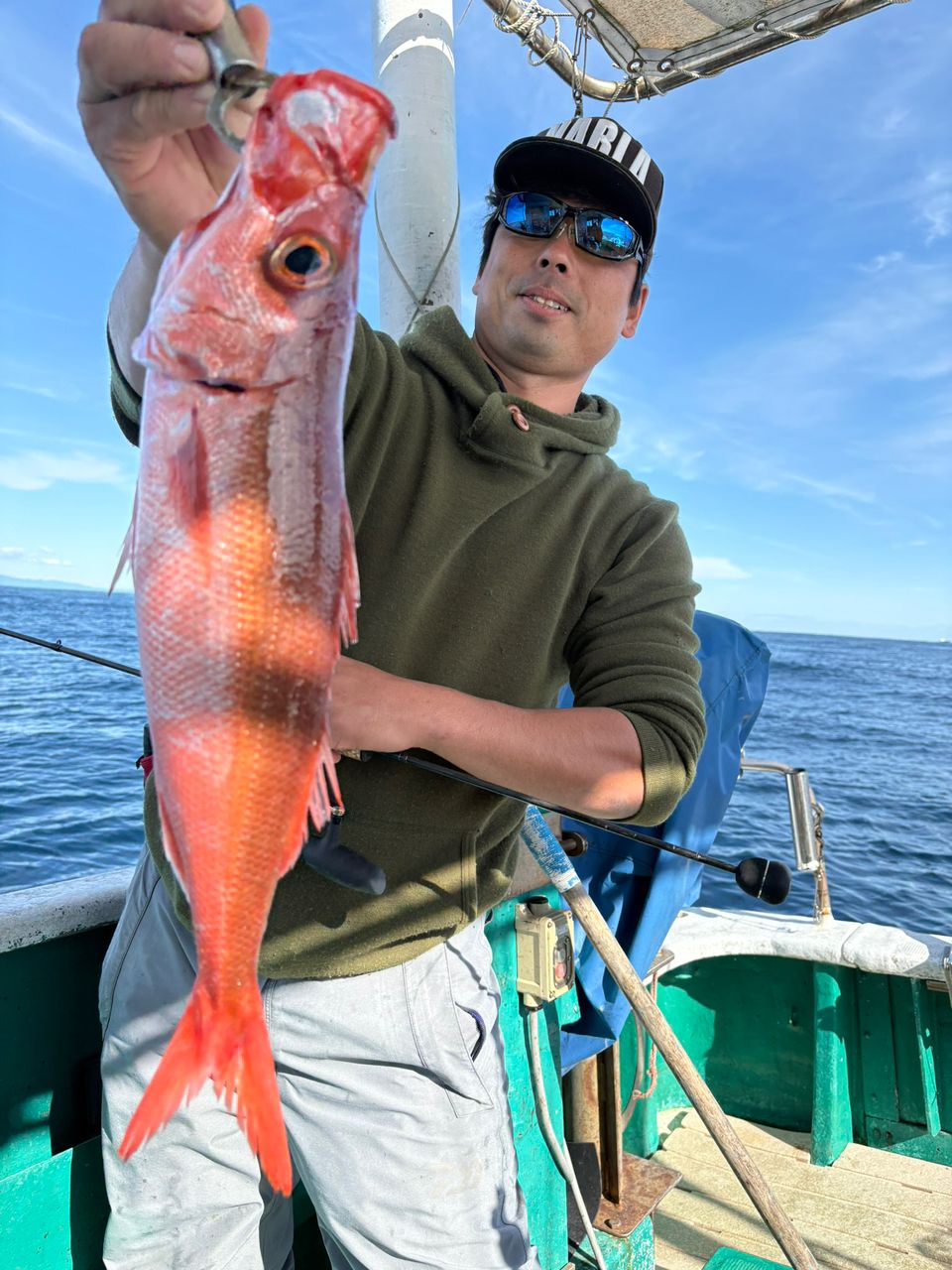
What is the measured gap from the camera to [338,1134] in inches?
75.9

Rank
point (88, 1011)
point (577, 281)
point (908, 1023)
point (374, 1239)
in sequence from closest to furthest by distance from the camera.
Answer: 1. point (374, 1239)
2. point (577, 281)
3. point (88, 1011)
4. point (908, 1023)

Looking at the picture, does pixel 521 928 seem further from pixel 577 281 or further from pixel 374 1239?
pixel 577 281

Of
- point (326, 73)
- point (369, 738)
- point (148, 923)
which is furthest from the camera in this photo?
point (148, 923)

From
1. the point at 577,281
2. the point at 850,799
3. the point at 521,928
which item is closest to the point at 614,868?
the point at 521,928

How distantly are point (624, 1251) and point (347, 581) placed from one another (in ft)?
10.4

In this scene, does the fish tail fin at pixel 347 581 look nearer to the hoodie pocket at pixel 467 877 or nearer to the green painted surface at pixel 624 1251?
the hoodie pocket at pixel 467 877

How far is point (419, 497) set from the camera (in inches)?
79.6

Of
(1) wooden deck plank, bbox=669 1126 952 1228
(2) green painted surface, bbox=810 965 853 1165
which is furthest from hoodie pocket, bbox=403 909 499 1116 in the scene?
(2) green painted surface, bbox=810 965 853 1165

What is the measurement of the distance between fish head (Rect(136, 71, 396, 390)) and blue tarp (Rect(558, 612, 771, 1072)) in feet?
7.77

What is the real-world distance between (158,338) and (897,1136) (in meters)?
5.37

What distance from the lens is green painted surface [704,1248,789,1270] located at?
3.17 meters

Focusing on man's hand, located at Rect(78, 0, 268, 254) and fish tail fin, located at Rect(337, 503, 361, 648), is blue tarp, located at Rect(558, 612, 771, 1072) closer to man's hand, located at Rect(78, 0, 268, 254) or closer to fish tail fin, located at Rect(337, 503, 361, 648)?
fish tail fin, located at Rect(337, 503, 361, 648)

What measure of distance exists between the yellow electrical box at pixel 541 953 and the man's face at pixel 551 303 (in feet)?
5.60

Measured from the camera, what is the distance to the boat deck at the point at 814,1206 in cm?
385
